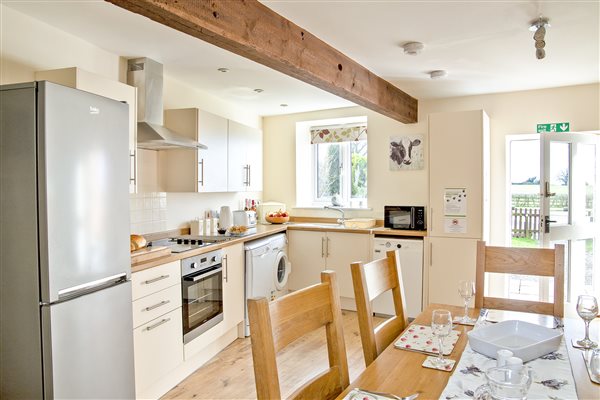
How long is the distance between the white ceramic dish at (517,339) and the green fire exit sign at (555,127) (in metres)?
2.99

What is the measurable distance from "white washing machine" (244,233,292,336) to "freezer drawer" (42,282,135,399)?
129 centimetres

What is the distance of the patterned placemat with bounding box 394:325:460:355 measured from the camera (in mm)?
1395

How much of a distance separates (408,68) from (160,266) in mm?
2350

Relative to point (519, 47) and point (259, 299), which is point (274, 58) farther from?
point (519, 47)

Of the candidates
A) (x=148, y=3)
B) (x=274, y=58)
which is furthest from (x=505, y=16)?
(x=148, y=3)

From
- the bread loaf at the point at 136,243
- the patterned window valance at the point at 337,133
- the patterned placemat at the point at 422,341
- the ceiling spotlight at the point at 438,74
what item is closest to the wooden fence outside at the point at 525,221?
the patterned window valance at the point at 337,133

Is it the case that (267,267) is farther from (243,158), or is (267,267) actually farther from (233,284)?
(243,158)

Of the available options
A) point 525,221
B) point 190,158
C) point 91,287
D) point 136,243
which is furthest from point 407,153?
point 91,287

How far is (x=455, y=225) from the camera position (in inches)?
145

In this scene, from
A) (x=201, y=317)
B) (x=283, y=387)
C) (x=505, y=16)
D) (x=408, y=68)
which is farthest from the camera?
(x=408, y=68)

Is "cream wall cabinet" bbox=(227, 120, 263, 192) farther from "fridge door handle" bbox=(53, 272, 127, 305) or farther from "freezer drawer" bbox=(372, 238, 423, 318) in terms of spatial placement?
"fridge door handle" bbox=(53, 272, 127, 305)

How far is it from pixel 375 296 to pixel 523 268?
34.2 inches

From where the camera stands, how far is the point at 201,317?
2.92 meters

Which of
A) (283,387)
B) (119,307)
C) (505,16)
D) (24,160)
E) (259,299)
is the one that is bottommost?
(283,387)
